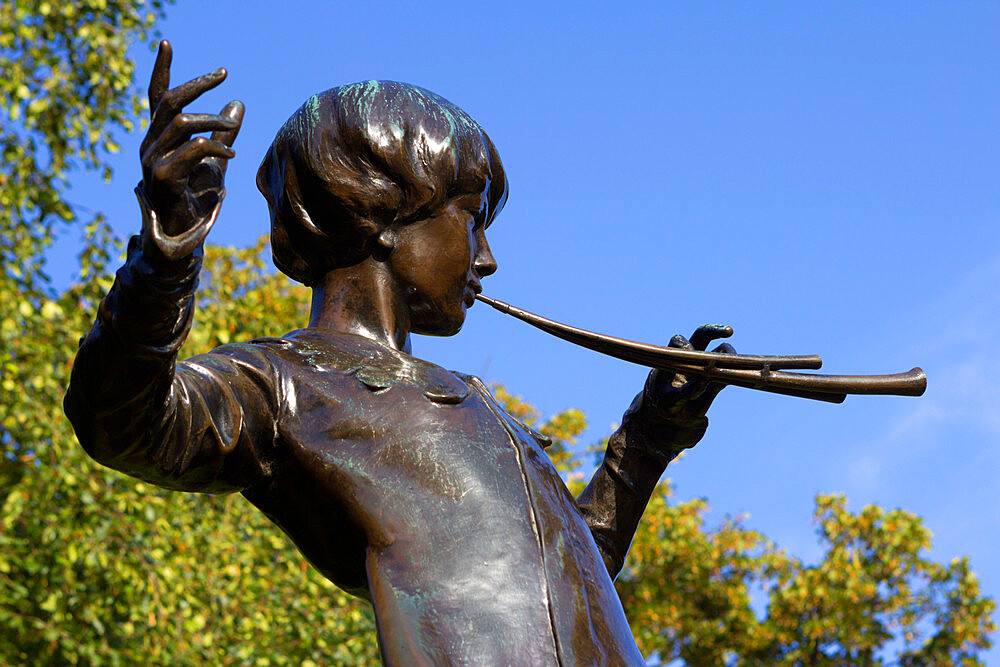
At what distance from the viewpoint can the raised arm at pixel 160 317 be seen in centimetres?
195

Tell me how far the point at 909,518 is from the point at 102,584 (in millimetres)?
9818

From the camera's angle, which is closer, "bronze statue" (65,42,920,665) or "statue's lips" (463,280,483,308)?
"bronze statue" (65,42,920,665)

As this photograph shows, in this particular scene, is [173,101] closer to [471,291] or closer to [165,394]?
[165,394]

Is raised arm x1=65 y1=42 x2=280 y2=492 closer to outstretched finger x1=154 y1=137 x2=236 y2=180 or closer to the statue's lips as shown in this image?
outstretched finger x1=154 y1=137 x2=236 y2=180

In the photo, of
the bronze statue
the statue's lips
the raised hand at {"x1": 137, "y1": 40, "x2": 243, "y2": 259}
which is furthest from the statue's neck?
the raised hand at {"x1": 137, "y1": 40, "x2": 243, "y2": 259}

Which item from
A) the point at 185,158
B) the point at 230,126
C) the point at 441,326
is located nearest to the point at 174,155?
the point at 185,158

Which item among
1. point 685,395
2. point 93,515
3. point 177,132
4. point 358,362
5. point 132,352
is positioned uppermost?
point 93,515

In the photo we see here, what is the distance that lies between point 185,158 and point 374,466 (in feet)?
2.22

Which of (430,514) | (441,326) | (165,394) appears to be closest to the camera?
(165,394)

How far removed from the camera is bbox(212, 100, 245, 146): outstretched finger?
81.0 inches

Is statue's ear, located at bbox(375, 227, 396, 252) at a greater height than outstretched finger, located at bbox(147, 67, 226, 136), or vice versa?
statue's ear, located at bbox(375, 227, 396, 252)

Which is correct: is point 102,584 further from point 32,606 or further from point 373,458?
point 373,458

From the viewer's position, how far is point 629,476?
2.99 metres

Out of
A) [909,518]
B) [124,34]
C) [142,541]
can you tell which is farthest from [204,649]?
[909,518]
